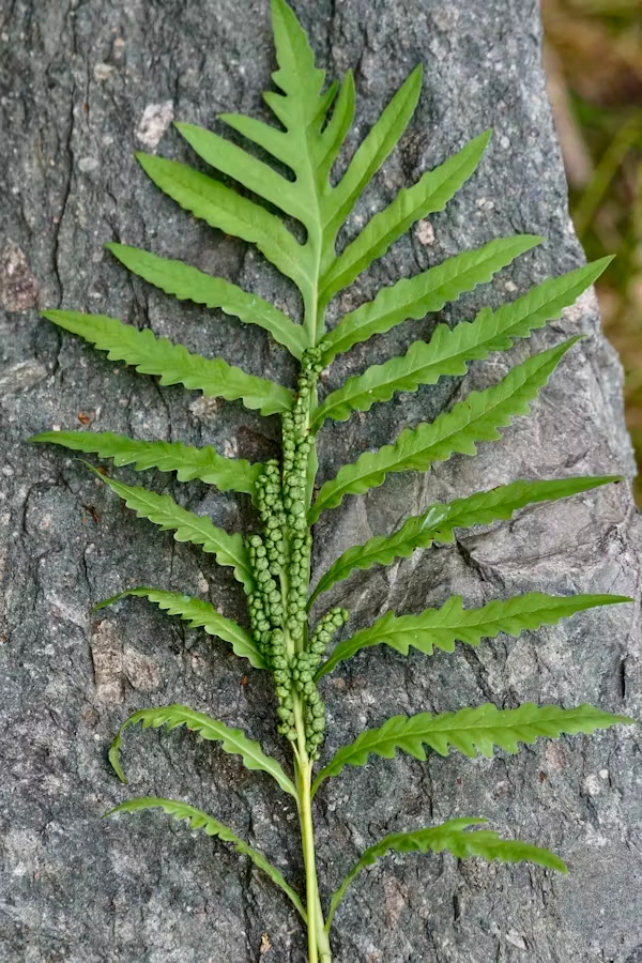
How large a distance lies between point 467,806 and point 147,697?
850 millimetres

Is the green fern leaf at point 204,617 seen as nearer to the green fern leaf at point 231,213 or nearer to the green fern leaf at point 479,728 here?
the green fern leaf at point 479,728

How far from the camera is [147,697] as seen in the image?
245cm

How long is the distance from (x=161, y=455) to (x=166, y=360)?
0.26 metres

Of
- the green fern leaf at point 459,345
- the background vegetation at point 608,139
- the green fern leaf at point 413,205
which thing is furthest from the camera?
the background vegetation at point 608,139

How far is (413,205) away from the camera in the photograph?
8.32 feet

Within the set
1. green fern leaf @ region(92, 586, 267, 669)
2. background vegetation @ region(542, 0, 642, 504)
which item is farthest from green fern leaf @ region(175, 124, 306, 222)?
background vegetation @ region(542, 0, 642, 504)

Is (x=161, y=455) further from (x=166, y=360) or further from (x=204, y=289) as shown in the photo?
(x=204, y=289)

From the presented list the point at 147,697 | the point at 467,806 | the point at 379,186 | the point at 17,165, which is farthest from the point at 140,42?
the point at 467,806

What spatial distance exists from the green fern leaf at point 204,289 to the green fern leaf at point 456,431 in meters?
0.39

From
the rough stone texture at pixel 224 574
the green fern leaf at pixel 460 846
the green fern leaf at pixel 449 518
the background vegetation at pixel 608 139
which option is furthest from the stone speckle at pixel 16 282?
the background vegetation at pixel 608 139

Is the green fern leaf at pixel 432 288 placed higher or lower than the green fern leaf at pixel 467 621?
higher

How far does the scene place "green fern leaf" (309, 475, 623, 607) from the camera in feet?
7.21

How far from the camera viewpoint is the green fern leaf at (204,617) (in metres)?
2.32

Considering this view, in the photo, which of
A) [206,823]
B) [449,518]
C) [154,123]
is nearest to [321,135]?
[154,123]
